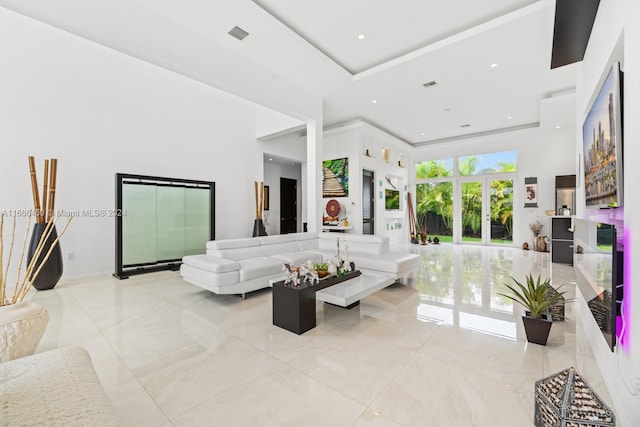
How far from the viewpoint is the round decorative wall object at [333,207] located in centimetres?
838

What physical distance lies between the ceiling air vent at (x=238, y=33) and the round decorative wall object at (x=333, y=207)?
5.06 meters

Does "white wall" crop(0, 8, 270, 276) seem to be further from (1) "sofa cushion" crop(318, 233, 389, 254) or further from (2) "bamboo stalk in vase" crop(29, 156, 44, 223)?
(1) "sofa cushion" crop(318, 233, 389, 254)

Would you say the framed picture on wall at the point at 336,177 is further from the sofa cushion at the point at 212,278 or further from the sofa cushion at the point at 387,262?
the sofa cushion at the point at 212,278

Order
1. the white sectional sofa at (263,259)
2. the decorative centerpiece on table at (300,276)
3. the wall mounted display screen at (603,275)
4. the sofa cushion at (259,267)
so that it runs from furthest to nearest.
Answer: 1. the sofa cushion at (259,267)
2. the white sectional sofa at (263,259)
3. the decorative centerpiece on table at (300,276)
4. the wall mounted display screen at (603,275)

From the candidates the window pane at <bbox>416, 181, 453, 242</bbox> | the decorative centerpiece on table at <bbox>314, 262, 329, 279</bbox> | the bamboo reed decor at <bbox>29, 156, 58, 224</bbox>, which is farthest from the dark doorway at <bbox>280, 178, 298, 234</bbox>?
the decorative centerpiece on table at <bbox>314, 262, 329, 279</bbox>

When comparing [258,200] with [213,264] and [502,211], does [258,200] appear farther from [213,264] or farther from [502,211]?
[502,211]

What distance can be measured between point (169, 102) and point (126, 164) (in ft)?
5.54

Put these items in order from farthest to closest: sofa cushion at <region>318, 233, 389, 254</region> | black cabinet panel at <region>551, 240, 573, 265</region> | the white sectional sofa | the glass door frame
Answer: the glass door frame < black cabinet panel at <region>551, 240, 573, 265</region> < sofa cushion at <region>318, 233, 389, 254</region> < the white sectional sofa

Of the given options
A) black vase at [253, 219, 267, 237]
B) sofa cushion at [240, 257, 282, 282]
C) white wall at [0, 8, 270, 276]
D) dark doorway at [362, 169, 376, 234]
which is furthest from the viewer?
dark doorway at [362, 169, 376, 234]

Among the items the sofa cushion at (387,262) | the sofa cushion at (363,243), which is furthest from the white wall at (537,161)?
the sofa cushion at (363,243)

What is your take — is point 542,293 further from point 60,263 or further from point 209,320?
point 60,263

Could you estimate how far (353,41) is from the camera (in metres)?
4.57

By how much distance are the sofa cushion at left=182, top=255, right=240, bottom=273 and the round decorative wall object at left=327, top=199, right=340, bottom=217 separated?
4.88 m

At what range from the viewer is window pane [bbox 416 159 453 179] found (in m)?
10.1
